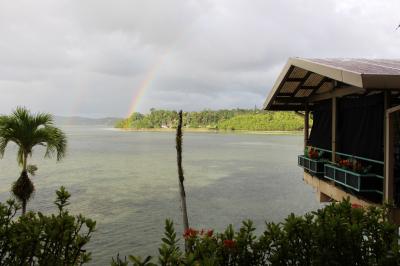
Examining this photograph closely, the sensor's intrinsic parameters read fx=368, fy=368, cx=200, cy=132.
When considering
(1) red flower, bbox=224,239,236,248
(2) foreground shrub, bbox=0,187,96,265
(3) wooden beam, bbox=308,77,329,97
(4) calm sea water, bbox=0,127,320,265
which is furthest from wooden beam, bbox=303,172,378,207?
(2) foreground shrub, bbox=0,187,96,265

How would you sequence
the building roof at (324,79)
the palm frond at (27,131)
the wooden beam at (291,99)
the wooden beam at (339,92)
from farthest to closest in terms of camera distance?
1. the wooden beam at (291,99)
2. the palm frond at (27,131)
3. the wooden beam at (339,92)
4. the building roof at (324,79)

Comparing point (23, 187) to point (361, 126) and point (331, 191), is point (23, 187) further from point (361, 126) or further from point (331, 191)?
point (361, 126)

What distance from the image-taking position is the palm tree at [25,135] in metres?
11.3

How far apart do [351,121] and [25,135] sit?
9.89 metres

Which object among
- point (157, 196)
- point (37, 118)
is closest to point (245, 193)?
point (157, 196)

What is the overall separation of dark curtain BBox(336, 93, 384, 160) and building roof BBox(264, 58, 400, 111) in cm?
44

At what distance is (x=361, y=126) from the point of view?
9.94 m

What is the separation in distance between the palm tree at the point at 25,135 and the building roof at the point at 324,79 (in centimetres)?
780

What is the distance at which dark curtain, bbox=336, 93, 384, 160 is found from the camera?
9039mm

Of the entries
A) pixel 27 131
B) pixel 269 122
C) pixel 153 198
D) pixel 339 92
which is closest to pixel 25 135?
pixel 27 131

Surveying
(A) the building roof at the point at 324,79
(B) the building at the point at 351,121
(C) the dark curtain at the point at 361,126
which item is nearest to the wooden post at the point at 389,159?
(B) the building at the point at 351,121

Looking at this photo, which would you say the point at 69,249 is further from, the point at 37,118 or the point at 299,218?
the point at 37,118

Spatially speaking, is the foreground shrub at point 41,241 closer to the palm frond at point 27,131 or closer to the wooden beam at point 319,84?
the palm frond at point 27,131

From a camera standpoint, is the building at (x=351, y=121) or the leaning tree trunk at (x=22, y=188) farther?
the leaning tree trunk at (x=22, y=188)
